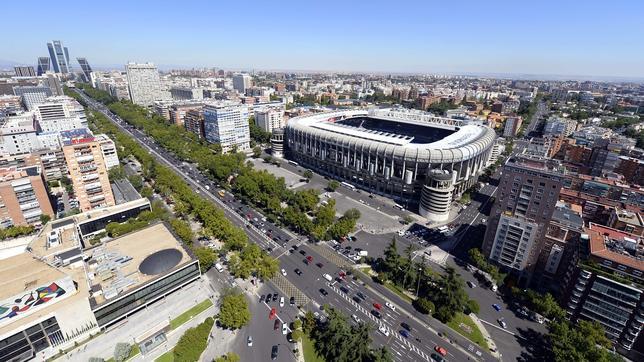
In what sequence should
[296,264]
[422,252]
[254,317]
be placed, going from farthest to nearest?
[422,252], [296,264], [254,317]

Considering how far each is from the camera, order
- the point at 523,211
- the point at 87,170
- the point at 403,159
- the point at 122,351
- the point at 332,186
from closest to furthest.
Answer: the point at 122,351, the point at 523,211, the point at 87,170, the point at 403,159, the point at 332,186

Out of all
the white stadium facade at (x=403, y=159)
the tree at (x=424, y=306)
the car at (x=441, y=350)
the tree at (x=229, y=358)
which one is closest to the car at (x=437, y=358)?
the car at (x=441, y=350)

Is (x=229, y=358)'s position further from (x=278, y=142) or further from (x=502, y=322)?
(x=278, y=142)

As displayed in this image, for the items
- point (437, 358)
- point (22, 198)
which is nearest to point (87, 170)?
point (22, 198)

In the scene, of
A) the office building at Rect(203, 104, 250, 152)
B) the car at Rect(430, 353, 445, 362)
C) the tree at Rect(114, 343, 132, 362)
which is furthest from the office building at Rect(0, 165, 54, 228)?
the car at Rect(430, 353, 445, 362)

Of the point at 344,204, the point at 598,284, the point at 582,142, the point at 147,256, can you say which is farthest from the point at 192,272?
the point at 582,142

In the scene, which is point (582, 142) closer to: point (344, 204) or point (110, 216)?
point (344, 204)
